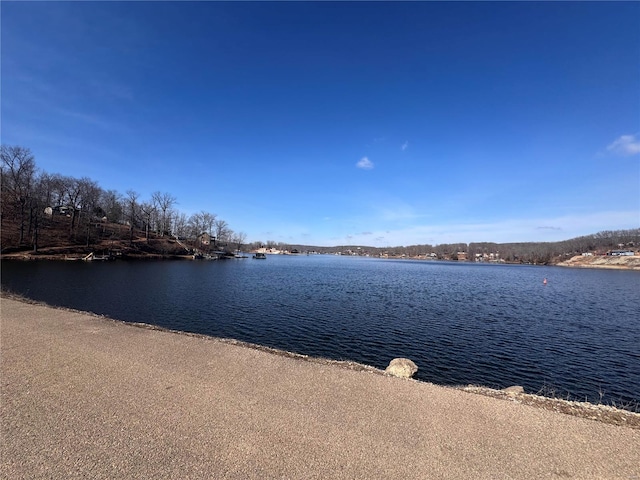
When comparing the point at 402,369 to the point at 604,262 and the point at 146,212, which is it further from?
the point at 604,262

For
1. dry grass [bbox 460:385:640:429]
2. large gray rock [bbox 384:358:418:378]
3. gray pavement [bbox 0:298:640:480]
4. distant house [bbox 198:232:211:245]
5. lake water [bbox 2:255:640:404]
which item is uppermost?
distant house [bbox 198:232:211:245]

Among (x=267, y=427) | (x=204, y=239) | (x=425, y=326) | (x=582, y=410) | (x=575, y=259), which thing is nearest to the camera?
(x=267, y=427)

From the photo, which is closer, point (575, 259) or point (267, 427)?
point (267, 427)

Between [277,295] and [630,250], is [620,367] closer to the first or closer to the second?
[277,295]

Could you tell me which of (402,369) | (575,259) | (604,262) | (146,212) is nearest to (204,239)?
(146,212)

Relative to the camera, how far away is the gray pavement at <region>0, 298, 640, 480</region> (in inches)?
178

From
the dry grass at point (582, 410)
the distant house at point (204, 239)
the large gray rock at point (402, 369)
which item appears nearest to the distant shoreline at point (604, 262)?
the dry grass at point (582, 410)

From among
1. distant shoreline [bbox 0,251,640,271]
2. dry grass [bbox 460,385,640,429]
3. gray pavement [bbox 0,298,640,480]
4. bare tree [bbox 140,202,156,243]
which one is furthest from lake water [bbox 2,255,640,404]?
bare tree [bbox 140,202,156,243]

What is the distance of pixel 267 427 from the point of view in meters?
5.50

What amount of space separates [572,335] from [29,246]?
267 ft

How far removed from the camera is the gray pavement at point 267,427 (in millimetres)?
4520

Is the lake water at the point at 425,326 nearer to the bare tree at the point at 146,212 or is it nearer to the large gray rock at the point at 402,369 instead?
the large gray rock at the point at 402,369

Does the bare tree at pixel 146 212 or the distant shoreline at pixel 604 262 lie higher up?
the bare tree at pixel 146 212

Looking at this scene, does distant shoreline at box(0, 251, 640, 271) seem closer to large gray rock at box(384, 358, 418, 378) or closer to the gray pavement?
the gray pavement
